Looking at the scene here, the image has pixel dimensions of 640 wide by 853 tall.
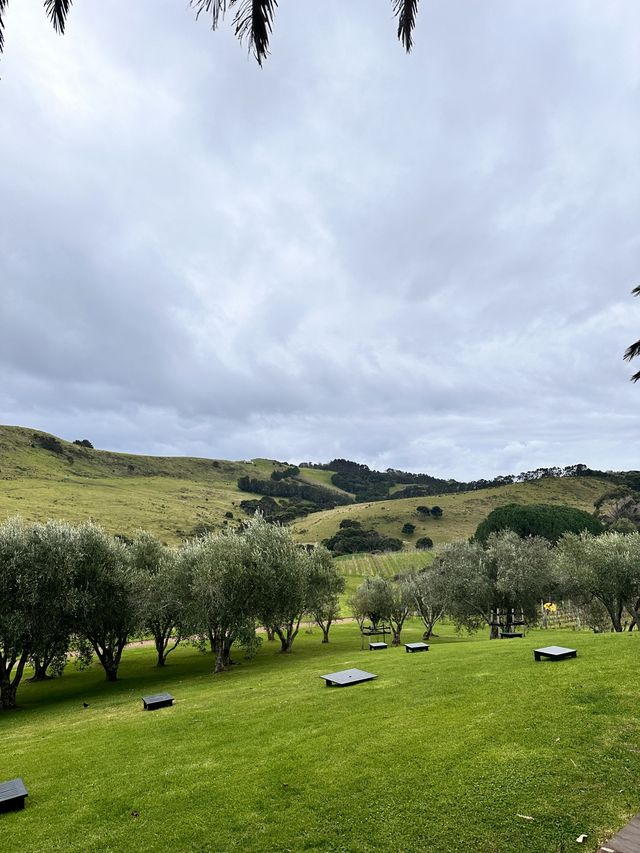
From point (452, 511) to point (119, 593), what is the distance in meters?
168

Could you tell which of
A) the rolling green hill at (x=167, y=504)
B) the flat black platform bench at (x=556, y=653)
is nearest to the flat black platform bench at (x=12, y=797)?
the flat black platform bench at (x=556, y=653)

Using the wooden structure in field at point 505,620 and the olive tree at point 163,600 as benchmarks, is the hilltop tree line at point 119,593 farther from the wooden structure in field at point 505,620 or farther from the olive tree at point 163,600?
the wooden structure in field at point 505,620

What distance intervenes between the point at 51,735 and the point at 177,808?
12655mm

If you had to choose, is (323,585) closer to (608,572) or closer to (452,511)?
(608,572)

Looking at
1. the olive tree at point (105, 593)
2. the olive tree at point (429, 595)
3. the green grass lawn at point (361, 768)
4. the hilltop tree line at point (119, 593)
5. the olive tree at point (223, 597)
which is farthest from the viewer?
the olive tree at point (429, 595)

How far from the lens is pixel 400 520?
178875mm

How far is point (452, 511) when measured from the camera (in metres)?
184

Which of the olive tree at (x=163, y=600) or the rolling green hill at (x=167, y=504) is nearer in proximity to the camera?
the olive tree at (x=163, y=600)

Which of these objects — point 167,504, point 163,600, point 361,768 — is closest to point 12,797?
point 361,768

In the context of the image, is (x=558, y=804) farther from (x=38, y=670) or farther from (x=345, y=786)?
(x=38, y=670)

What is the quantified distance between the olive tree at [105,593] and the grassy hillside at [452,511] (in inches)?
4979

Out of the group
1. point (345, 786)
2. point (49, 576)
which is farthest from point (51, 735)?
point (345, 786)

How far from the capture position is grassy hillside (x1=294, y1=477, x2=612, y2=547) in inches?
6535

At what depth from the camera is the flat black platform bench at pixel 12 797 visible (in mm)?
10117
